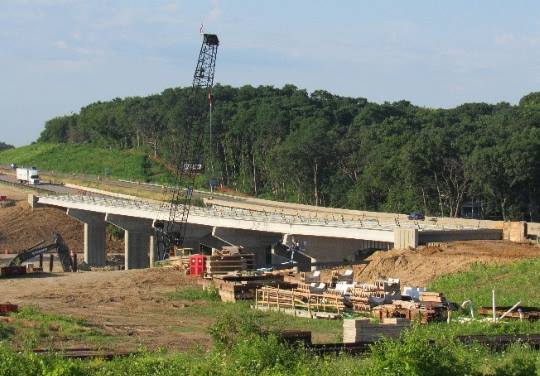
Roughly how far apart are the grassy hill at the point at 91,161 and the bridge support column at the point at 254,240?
198ft

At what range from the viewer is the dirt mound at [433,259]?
2056 inches

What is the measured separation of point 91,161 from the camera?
157 meters

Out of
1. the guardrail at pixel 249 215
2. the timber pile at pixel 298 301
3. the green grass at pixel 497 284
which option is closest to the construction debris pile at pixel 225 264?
the guardrail at pixel 249 215

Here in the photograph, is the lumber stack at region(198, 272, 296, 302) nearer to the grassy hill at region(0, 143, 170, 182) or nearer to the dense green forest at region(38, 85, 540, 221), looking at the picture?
the dense green forest at region(38, 85, 540, 221)

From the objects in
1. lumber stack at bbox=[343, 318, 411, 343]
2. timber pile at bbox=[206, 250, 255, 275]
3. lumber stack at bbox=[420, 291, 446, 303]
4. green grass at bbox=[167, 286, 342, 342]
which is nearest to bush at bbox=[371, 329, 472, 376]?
lumber stack at bbox=[343, 318, 411, 343]

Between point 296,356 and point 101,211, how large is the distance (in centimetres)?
6863

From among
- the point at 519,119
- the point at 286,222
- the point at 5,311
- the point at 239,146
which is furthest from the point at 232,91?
the point at 5,311

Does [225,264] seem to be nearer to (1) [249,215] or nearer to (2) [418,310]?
(1) [249,215]

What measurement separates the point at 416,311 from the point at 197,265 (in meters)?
22.0

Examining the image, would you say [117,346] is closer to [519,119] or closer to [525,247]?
[525,247]

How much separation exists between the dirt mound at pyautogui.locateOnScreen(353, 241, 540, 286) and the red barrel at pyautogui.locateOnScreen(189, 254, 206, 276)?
7883mm

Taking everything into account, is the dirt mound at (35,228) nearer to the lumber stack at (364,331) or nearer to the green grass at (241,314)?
the green grass at (241,314)

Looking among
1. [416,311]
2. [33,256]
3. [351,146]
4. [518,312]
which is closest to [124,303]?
[416,311]

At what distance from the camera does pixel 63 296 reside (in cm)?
5172
